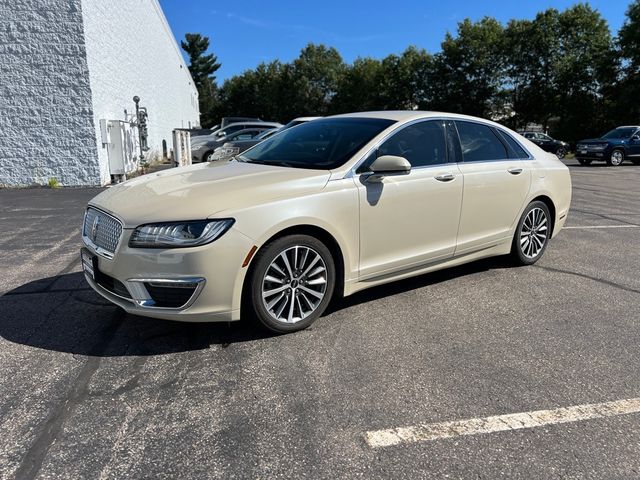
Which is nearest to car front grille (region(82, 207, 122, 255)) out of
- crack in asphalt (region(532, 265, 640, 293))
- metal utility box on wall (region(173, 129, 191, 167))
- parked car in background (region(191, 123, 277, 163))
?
crack in asphalt (region(532, 265, 640, 293))

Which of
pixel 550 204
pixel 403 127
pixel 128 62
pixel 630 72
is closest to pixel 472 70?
pixel 630 72

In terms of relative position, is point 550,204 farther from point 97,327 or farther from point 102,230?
point 97,327

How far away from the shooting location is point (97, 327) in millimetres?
3896

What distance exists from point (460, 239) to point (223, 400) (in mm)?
2770

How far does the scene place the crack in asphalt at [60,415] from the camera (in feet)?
7.65

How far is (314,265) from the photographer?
148 inches

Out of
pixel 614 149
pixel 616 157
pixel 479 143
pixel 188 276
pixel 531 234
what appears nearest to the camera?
pixel 188 276

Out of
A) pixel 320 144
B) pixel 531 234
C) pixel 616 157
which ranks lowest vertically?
pixel 616 157

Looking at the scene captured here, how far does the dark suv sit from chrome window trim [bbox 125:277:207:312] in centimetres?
2357

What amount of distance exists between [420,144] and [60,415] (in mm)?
3407

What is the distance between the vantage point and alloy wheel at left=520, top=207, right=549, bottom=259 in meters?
5.46

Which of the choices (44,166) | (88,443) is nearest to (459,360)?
(88,443)

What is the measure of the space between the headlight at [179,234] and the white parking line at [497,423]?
1556 mm

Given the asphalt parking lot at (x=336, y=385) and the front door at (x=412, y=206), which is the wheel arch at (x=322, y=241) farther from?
→ the asphalt parking lot at (x=336, y=385)
